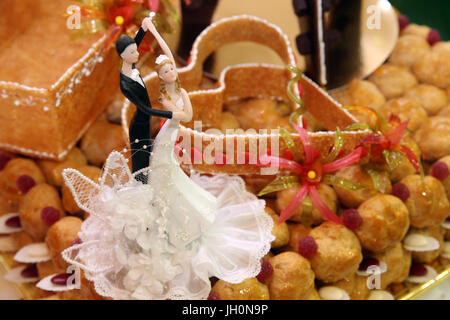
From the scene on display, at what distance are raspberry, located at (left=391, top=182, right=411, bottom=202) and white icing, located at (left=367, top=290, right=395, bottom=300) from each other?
0.79 feet

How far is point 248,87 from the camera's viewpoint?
170cm

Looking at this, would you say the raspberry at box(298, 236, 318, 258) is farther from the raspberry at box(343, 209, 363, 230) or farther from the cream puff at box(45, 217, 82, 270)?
the cream puff at box(45, 217, 82, 270)

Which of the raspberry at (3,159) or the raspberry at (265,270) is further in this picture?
the raspberry at (3,159)

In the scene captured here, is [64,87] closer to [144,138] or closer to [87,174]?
[87,174]

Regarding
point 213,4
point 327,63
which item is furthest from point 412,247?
point 213,4

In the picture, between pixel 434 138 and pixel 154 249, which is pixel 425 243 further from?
pixel 154 249

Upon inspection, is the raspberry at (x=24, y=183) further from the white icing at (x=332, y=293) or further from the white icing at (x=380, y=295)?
the white icing at (x=380, y=295)

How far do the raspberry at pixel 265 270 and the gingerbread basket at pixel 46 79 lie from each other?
24.6 inches

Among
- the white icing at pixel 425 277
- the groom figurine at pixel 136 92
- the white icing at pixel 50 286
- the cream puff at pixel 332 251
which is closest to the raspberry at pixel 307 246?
the cream puff at pixel 332 251

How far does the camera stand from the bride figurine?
119 cm

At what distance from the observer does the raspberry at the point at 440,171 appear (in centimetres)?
158

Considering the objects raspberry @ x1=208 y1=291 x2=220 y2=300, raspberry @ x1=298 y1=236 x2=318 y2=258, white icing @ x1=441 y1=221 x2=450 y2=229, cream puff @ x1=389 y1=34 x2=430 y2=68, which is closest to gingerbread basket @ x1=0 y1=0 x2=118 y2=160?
raspberry @ x1=208 y1=291 x2=220 y2=300

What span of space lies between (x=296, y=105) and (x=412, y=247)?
477 millimetres

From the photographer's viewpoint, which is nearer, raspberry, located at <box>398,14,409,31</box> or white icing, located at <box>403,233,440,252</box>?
white icing, located at <box>403,233,440,252</box>
